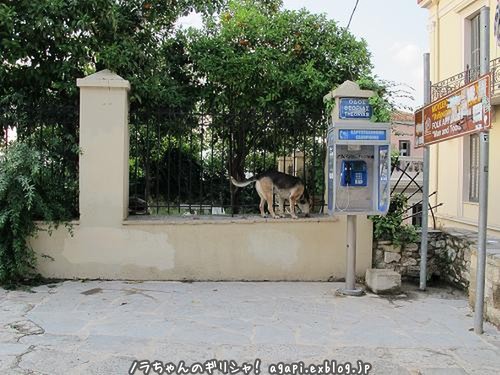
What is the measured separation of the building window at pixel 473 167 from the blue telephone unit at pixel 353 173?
522cm

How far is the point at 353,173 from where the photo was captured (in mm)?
6746

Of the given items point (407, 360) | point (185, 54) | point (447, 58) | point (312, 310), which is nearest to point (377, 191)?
point (312, 310)

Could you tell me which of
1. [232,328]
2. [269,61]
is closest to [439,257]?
[232,328]

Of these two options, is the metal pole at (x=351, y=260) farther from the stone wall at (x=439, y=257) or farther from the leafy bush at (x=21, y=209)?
the leafy bush at (x=21, y=209)

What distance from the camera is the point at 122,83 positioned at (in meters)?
7.02

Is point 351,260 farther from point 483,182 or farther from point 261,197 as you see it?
point 483,182

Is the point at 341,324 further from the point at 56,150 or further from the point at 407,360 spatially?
the point at 56,150

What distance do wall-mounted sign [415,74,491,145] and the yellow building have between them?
4.17 metres

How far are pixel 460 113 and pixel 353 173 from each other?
5.92 feet

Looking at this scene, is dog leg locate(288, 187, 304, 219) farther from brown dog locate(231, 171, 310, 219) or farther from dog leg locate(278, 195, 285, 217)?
dog leg locate(278, 195, 285, 217)

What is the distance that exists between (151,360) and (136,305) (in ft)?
5.61

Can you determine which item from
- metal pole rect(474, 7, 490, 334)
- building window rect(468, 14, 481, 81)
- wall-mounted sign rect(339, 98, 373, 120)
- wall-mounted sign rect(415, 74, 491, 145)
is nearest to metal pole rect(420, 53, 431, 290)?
wall-mounted sign rect(415, 74, 491, 145)

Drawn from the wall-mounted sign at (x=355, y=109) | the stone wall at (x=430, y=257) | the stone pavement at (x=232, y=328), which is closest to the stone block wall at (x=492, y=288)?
the stone pavement at (x=232, y=328)

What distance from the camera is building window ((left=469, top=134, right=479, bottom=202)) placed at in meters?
10.9
